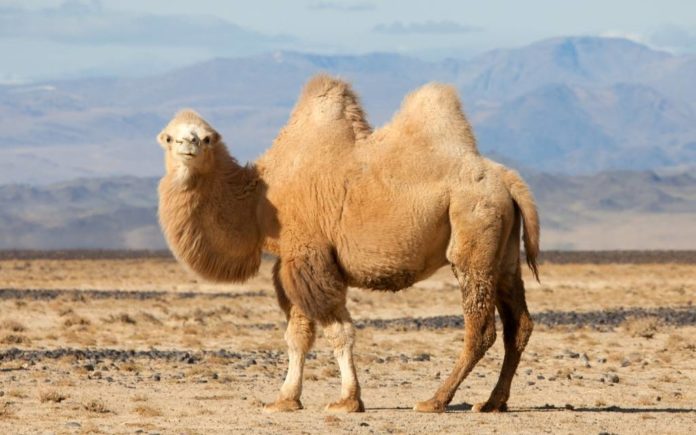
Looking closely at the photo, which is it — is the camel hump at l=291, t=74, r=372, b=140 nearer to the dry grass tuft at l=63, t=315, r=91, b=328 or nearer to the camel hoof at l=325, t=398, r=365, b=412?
the camel hoof at l=325, t=398, r=365, b=412

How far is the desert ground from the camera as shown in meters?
10.7

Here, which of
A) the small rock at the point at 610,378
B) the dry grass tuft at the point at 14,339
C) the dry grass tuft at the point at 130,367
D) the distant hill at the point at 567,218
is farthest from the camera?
the distant hill at the point at 567,218

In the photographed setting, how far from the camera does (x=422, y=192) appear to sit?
444 inches

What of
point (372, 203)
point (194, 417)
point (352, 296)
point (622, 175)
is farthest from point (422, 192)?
point (622, 175)

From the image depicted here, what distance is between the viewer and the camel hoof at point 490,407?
11477 millimetres

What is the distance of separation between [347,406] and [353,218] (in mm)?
1438

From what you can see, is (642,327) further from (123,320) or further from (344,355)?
(344,355)

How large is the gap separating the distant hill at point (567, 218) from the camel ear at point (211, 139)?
12271 centimetres

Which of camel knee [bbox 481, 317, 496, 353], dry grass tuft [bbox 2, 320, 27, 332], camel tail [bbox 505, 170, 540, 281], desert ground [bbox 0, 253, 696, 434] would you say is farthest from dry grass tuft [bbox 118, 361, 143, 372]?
dry grass tuft [bbox 2, 320, 27, 332]

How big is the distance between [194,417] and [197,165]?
1.93 m

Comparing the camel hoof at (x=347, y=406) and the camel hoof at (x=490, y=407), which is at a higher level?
the camel hoof at (x=347, y=406)

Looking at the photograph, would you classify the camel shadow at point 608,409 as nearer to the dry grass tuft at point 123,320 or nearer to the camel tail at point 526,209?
the camel tail at point 526,209

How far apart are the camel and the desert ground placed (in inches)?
25.8

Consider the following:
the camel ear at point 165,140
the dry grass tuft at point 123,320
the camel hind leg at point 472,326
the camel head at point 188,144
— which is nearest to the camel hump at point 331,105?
the camel head at point 188,144
